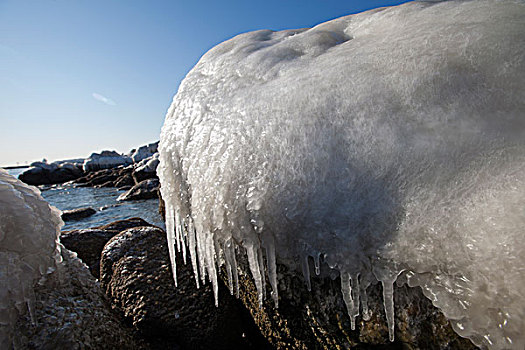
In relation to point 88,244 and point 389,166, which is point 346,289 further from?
point 88,244

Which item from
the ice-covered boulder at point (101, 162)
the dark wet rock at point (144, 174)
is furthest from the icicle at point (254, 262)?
the ice-covered boulder at point (101, 162)

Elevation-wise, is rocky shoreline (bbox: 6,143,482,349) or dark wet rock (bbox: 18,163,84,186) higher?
dark wet rock (bbox: 18,163,84,186)

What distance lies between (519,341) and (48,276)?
222 centimetres

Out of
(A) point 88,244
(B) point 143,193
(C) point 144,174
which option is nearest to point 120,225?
(A) point 88,244

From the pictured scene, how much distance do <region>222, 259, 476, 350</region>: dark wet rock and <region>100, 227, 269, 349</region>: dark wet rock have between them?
0.38 m

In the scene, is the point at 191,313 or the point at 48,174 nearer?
the point at 191,313

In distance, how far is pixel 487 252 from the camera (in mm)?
791

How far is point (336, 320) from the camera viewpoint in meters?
1.29

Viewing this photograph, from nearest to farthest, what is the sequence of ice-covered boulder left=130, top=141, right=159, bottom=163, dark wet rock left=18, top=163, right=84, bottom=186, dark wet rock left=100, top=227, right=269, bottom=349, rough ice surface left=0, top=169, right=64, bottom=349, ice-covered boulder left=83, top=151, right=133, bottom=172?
rough ice surface left=0, top=169, right=64, bottom=349, dark wet rock left=100, top=227, right=269, bottom=349, dark wet rock left=18, top=163, right=84, bottom=186, ice-covered boulder left=83, top=151, right=133, bottom=172, ice-covered boulder left=130, top=141, right=159, bottom=163

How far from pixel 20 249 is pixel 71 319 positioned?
502 mm

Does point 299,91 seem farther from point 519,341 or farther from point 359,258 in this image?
point 519,341

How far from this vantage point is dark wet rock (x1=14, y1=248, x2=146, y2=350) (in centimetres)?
135

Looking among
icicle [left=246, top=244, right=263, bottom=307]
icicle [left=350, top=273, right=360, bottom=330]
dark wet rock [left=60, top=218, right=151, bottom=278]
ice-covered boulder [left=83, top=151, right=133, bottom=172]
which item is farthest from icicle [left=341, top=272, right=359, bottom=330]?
ice-covered boulder [left=83, top=151, right=133, bottom=172]

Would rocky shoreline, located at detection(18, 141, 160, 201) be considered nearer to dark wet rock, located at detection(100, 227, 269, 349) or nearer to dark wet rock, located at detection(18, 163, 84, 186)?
dark wet rock, located at detection(18, 163, 84, 186)
